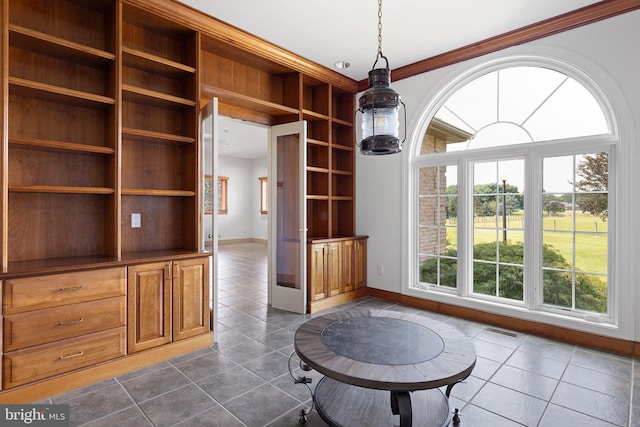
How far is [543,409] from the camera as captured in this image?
2.18 m

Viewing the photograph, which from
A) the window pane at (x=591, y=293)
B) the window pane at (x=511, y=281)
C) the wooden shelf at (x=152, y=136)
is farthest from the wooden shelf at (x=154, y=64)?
the window pane at (x=591, y=293)

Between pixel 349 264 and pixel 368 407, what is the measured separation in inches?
102

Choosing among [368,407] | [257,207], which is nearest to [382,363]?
[368,407]

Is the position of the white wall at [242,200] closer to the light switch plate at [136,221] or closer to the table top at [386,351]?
the light switch plate at [136,221]

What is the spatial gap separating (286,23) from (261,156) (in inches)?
320

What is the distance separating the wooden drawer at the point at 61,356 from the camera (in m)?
2.17

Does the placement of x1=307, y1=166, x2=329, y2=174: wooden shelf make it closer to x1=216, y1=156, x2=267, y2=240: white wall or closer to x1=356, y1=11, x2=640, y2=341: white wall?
x1=356, y1=11, x2=640, y2=341: white wall

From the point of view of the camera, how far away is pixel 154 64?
9.91 ft

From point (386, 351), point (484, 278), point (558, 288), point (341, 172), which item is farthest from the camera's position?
point (341, 172)

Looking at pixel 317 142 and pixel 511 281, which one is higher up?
pixel 317 142

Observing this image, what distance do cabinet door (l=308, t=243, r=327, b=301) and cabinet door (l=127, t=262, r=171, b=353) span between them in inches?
67.6

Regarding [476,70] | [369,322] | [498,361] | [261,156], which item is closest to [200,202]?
[369,322]

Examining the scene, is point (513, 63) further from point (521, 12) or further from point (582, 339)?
point (582, 339)

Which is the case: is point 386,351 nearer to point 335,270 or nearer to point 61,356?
point 61,356
